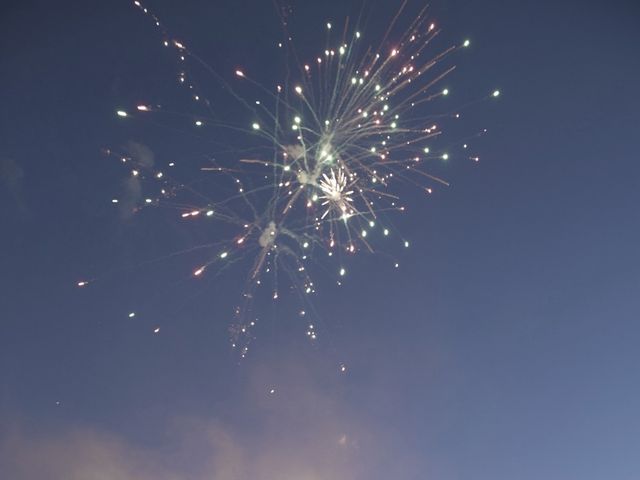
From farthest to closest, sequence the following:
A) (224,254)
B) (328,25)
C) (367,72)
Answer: (224,254) → (328,25) → (367,72)

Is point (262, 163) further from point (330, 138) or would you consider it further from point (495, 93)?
point (495, 93)

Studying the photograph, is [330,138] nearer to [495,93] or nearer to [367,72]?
[367,72]

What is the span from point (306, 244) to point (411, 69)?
212 inches

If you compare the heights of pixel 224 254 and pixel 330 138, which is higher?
pixel 330 138

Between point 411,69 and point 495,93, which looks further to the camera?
point 495,93

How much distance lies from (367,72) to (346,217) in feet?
12.4

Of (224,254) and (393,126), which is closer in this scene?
(393,126)

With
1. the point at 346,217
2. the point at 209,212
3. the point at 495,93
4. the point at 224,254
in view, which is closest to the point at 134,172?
the point at 209,212

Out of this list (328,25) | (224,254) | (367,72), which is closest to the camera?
(367,72)

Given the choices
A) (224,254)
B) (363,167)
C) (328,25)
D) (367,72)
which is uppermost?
(328,25)

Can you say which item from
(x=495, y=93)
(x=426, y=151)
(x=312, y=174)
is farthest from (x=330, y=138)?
(x=495, y=93)

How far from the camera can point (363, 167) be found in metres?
10.6

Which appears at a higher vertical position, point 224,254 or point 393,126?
point 393,126

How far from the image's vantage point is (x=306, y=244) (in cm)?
1077
